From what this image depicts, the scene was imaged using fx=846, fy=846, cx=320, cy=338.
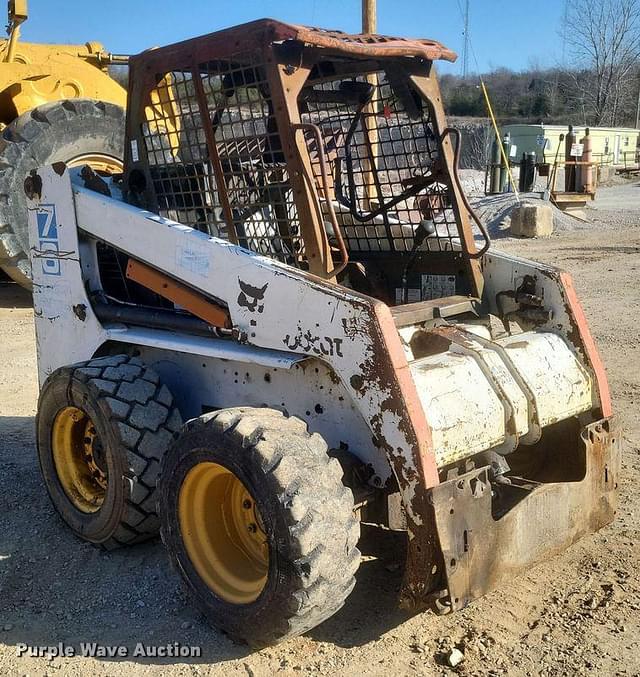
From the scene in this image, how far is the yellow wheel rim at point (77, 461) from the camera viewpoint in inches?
165

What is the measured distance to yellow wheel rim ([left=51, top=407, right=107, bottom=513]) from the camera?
4.19 metres

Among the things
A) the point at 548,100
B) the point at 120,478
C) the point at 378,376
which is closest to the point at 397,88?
the point at 378,376

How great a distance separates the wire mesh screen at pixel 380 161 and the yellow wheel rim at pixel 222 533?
5.46ft

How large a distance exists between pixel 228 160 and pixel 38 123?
17.2 ft

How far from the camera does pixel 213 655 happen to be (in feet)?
10.4

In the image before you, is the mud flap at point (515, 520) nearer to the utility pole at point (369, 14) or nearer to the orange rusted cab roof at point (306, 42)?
the orange rusted cab roof at point (306, 42)

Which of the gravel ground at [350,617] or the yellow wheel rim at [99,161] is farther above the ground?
the yellow wheel rim at [99,161]

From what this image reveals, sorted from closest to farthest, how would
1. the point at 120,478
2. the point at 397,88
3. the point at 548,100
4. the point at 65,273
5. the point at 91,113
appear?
the point at 120,478 → the point at 397,88 → the point at 65,273 → the point at 91,113 → the point at 548,100

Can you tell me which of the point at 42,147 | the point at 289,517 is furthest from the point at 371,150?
the point at 42,147

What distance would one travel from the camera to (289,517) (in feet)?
9.53

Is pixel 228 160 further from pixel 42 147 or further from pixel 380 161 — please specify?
pixel 42 147

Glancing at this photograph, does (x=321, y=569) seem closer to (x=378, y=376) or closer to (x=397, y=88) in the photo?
(x=378, y=376)

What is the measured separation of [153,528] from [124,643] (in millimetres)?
712

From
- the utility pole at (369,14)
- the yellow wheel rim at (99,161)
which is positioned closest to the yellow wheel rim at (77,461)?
the yellow wheel rim at (99,161)
